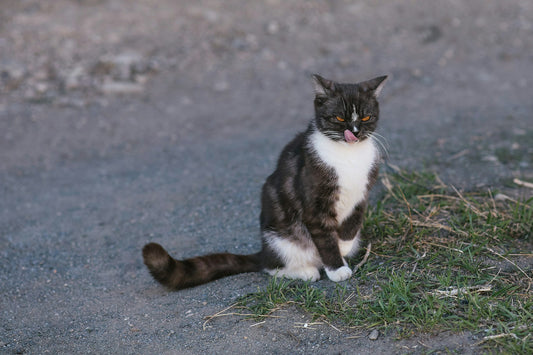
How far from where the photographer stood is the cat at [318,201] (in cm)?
325

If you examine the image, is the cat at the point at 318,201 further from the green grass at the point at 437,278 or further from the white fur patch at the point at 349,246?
the green grass at the point at 437,278

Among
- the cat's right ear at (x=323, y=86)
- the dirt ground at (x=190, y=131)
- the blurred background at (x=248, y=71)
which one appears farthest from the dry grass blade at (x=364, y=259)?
the blurred background at (x=248, y=71)

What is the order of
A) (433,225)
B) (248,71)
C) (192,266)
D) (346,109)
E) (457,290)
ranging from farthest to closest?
(248,71)
(433,225)
(192,266)
(346,109)
(457,290)

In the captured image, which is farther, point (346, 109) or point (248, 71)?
point (248, 71)

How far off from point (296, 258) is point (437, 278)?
2.80 feet

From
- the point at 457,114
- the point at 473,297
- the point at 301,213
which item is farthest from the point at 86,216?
the point at 457,114

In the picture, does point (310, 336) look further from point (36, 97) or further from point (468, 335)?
point (36, 97)

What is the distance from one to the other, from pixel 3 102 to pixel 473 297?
636 cm

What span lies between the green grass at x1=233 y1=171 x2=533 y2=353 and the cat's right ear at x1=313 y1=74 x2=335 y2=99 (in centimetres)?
108

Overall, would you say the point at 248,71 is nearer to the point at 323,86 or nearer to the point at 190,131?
the point at 190,131

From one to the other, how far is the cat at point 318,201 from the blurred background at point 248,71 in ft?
6.24

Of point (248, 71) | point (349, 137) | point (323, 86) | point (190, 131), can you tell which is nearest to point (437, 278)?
point (349, 137)

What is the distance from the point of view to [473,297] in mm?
2936

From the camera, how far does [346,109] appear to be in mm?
3213
